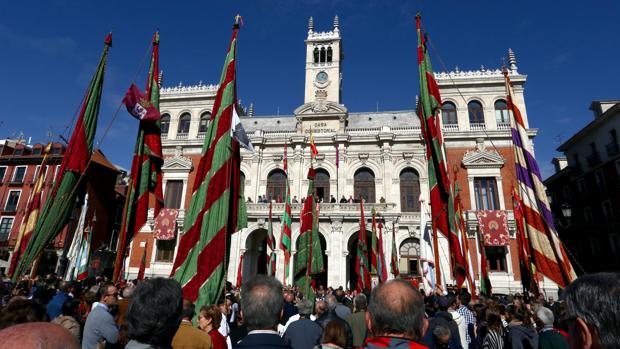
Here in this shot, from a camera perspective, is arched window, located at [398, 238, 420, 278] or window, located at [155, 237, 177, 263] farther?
window, located at [155, 237, 177, 263]

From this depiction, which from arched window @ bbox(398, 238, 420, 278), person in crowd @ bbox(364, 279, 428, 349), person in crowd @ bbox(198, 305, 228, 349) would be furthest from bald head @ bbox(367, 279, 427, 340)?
arched window @ bbox(398, 238, 420, 278)

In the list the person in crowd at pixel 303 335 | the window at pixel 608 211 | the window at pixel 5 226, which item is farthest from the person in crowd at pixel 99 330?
the window at pixel 5 226

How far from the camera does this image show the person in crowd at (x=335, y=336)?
10.6 ft

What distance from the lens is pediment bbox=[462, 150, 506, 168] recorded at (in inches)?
934

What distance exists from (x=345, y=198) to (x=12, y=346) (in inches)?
945

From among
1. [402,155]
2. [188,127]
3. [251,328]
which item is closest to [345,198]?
[402,155]

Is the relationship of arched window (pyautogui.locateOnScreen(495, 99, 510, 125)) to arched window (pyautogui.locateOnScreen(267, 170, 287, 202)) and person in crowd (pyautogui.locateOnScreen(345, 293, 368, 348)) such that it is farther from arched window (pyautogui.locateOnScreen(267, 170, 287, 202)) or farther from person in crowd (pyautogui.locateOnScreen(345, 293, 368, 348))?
person in crowd (pyautogui.locateOnScreen(345, 293, 368, 348))

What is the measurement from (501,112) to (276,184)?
61.4ft

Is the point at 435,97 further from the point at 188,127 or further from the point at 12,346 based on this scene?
the point at 188,127

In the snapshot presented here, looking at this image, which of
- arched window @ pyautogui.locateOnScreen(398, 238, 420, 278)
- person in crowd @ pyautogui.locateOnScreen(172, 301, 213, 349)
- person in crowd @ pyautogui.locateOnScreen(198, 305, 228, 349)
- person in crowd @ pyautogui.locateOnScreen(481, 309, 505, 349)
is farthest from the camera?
arched window @ pyautogui.locateOnScreen(398, 238, 420, 278)

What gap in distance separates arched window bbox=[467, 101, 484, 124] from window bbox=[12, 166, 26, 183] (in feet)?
130

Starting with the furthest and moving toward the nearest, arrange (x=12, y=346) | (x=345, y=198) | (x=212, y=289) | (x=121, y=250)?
(x=345, y=198) → (x=121, y=250) → (x=212, y=289) → (x=12, y=346)

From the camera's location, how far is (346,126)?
1098 inches

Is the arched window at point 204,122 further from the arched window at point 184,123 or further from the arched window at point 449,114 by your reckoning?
the arched window at point 449,114
